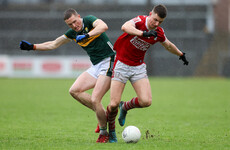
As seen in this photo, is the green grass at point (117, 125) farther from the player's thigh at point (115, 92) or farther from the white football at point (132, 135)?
the player's thigh at point (115, 92)

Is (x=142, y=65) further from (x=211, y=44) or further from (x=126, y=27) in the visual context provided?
(x=211, y=44)

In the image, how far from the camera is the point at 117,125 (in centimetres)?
867

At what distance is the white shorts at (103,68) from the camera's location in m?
6.73

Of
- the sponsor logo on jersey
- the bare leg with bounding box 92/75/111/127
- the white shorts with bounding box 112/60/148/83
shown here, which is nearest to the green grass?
the bare leg with bounding box 92/75/111/127

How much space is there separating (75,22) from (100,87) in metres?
1.13

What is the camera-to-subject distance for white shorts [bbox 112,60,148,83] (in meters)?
6.49

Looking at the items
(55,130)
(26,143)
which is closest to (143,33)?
(26,143)

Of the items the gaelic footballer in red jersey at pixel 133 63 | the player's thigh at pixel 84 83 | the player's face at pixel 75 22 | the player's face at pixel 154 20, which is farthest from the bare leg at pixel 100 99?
the player's face at pixel 154 20

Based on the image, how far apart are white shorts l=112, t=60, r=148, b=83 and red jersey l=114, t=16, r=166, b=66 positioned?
0.07m

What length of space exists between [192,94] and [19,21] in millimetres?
18464

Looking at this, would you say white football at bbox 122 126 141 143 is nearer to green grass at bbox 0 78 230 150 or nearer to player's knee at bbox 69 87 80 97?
green grass at bbox 0 78 230 150

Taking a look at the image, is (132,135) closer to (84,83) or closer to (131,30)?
(84,83)

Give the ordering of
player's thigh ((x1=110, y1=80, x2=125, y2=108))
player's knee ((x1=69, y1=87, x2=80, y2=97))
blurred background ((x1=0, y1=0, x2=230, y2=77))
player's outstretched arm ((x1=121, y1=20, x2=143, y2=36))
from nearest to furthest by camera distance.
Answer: player's outstretched arm ((x1=121, y1=20, x2=143, y2=36)) → player's thigh ((x1=110, y1=80, x2=125, y2=108)) → player's knee ((x1=69, y1=87, x2=80, y2=97)) → blurred background ((x1=0, y1=0, x2=230, y2=77))

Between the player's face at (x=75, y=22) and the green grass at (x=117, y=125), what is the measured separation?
184 centimetres
